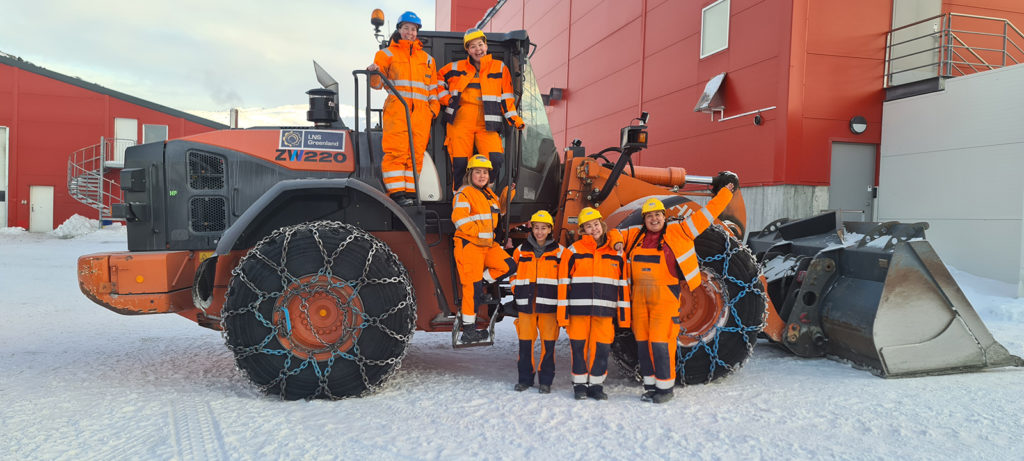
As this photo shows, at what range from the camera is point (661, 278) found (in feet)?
13.9

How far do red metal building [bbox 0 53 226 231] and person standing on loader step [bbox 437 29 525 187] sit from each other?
23.3 m

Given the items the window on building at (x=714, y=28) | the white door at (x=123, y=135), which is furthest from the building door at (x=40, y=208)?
the window on building at (x=714, y=28)

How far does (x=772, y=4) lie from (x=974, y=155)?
399cm

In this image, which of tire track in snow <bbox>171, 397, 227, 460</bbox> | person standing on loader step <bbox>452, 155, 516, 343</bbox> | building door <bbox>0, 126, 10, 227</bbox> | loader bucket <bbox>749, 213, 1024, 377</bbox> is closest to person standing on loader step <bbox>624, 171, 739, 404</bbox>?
person standing on loader step <bbox>452, 155, 516, 343</bbox>

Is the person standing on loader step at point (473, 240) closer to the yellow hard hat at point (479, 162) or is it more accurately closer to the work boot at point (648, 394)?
the yellow hard hat at point (479, 162)

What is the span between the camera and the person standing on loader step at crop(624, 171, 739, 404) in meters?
4.19

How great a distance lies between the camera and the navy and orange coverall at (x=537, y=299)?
4.32 meters

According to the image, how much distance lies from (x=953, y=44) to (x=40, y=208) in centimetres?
2919

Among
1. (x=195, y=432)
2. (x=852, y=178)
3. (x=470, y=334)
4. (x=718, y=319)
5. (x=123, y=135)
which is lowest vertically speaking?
(x=195, y=432)

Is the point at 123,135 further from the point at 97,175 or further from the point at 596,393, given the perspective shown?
the point at 596,393

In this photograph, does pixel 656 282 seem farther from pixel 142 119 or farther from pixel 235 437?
pixel 142 119

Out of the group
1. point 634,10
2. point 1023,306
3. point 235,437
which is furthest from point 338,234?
point 634,10

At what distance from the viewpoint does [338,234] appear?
409 centimetres

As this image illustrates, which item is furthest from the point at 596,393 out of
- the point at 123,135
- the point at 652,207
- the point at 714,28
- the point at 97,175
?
the point at 123,135
